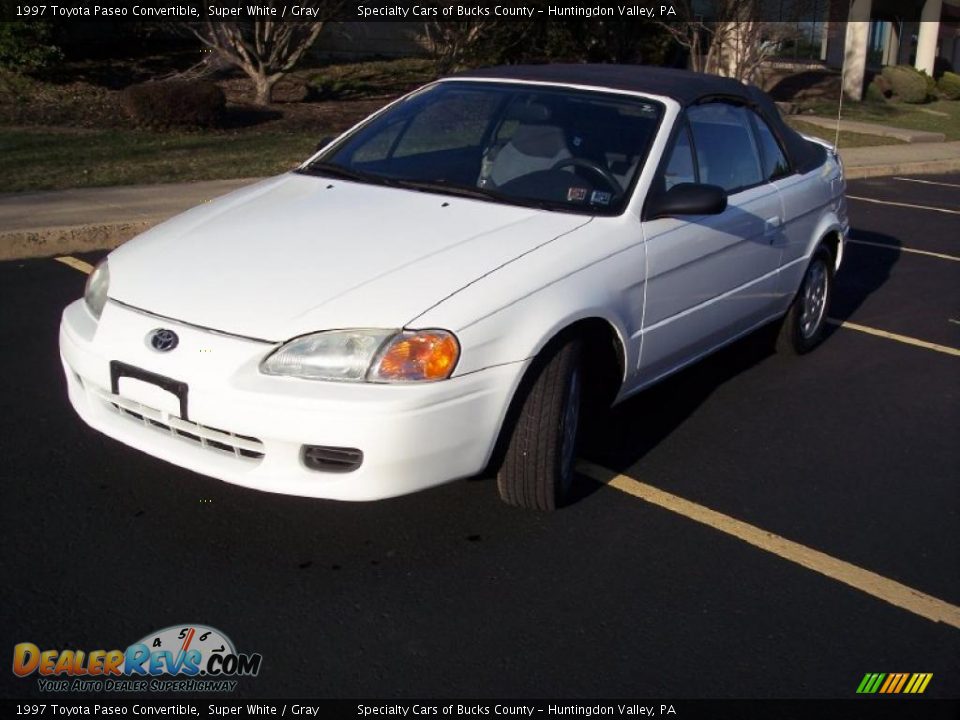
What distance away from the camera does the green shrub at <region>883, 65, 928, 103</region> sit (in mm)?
28300

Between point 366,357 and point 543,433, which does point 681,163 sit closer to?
point 543,433

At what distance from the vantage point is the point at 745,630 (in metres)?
3.55

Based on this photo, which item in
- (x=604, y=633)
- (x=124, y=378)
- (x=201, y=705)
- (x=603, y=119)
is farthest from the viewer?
(x=603, y=119)

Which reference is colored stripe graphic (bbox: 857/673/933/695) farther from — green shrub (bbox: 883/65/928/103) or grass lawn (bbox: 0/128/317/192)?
green shrub (bbox: 883/65/928/103)

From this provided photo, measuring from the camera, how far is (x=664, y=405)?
5.58m

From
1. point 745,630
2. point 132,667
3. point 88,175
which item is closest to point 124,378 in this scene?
point 132,667

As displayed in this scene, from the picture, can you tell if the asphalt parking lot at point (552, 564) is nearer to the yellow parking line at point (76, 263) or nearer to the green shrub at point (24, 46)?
the yellow parking line at point (76, 263)

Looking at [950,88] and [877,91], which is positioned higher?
[877,91]

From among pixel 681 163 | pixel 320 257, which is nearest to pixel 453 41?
pixel 681 163

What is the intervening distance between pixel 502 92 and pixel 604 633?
2790 millimetres

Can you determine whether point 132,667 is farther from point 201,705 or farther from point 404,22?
point 404,22

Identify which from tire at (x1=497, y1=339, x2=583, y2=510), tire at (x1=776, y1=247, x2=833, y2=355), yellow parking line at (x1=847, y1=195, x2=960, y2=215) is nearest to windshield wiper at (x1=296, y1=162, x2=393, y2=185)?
tire at (x1=497, y1=339, x2=583, y2=510)

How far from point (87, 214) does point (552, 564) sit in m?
6.29

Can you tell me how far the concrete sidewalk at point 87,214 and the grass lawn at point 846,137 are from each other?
11.2 meters
